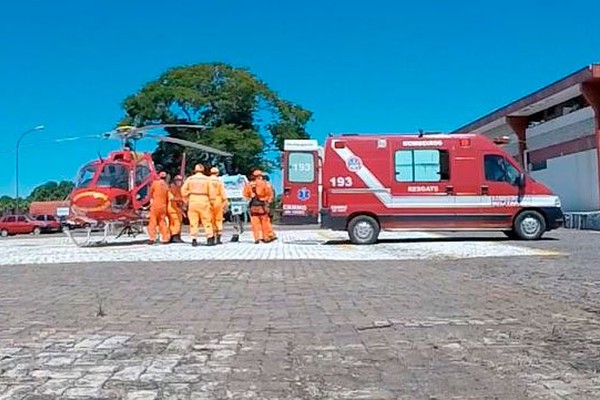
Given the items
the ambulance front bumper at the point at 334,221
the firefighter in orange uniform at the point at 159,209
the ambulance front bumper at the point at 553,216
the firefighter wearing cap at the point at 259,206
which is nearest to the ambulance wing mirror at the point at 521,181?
the ambulance front bumper at the point at 553,216

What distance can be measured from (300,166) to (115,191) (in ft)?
24.7

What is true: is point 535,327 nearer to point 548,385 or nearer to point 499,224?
point 548,385

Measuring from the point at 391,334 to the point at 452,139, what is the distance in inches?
564

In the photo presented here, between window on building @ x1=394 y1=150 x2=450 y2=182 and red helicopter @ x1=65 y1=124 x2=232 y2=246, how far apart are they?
746 centimetres

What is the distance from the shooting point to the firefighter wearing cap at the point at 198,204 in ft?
66.2

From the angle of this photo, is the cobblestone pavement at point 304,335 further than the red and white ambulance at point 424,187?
No

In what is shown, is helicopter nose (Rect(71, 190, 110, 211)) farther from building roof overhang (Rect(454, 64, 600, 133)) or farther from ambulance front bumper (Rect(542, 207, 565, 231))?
building roof overhang (Rect(454, 64, 600, 133))

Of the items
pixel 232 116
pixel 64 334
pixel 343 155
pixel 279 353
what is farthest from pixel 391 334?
pixel 232 116

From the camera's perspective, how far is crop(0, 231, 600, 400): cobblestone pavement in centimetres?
509

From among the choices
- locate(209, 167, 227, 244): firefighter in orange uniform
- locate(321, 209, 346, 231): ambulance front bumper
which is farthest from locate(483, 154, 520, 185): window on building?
locate(209, 167, 227, 244): firefighter in orange uniform

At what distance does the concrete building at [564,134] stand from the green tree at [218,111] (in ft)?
76.6

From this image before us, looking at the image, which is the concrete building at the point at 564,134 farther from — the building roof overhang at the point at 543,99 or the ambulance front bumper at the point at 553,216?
the ambulance front bumper at the point at 553,216

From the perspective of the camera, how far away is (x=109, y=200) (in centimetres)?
2173

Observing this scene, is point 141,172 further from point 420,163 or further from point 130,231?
point 420,163
